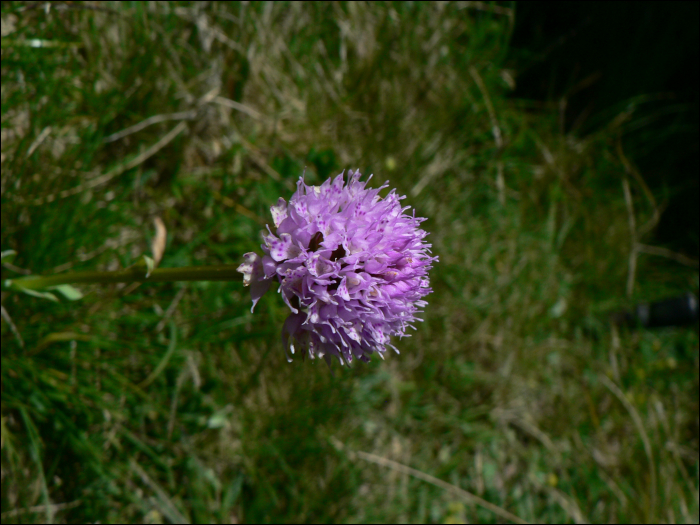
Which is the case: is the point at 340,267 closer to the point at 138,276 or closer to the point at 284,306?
the point at 138,276

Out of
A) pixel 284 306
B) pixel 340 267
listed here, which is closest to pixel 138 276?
pixel 340 267

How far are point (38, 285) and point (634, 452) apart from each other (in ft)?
9.87

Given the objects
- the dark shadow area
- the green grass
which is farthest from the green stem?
the dark shadow area

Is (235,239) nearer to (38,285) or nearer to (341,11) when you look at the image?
(38,285)

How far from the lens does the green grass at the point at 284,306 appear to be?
206 cm

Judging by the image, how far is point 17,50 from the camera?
193 centimetres

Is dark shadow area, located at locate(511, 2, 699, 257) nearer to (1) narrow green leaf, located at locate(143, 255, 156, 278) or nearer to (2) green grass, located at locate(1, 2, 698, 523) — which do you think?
(2) green grass, located at locate(1, 2, 698, 523)

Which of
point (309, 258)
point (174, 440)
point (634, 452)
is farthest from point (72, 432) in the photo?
point (634, 452)

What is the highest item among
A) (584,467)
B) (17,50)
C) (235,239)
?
(17,50)

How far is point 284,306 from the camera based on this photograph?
2.52 m

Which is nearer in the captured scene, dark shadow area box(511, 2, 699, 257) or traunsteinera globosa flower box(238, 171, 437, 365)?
traunsteinera globosa flower box(238, 171, 437, 365)

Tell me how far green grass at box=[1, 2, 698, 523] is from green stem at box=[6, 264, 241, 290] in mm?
423

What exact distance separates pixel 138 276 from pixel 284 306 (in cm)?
117

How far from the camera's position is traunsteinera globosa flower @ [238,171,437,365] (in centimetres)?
127
